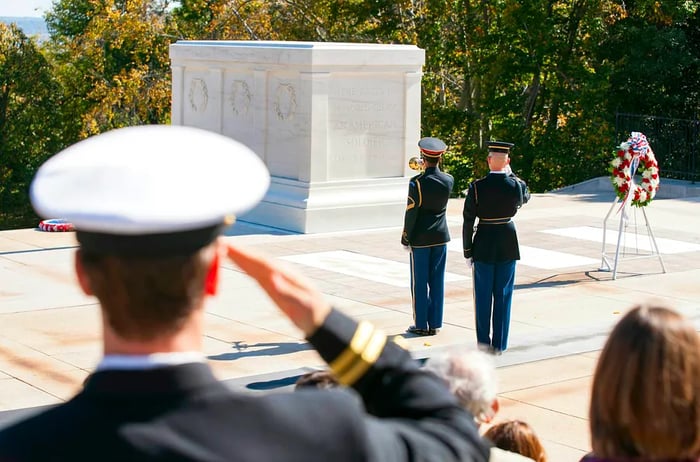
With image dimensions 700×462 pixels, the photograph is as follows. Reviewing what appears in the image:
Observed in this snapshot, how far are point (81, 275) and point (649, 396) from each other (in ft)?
3.55

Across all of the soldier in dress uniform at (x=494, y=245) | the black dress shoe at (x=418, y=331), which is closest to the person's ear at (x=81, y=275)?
the soldier in dress uniform at (x=494, y=245)

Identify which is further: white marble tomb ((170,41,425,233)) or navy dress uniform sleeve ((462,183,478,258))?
white marble tomb ((170,41,425,233))

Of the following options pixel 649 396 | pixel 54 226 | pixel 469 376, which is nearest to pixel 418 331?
pixel 469 376

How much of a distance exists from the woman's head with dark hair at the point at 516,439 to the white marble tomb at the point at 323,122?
10.7m

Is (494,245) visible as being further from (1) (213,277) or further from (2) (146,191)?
(2) (146,191)

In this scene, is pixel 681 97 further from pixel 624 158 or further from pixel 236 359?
pixel 236 359

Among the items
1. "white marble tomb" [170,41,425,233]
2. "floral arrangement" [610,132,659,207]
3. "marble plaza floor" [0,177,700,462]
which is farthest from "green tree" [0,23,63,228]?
"floral arrangement" [610,132,659,207]

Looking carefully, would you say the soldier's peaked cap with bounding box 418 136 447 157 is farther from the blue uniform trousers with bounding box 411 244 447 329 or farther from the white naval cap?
the white naval cap

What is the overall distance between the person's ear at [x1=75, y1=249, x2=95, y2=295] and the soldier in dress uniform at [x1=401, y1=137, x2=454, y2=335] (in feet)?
25.0

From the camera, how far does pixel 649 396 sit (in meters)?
2.20

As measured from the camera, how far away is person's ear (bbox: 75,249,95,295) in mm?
1695

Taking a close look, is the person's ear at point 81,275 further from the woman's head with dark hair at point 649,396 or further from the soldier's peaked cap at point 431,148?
the soldier's peaked cap at point 431,148

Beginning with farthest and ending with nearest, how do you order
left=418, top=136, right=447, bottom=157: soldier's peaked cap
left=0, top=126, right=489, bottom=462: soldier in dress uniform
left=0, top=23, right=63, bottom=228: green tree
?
left=0, top=23, right=63, bottom=228: green tree
left=418, top=136, right=447, bottom=157: soldier's peaked cap
left=0, top=126, right=489, bottom=462: soldier in dress uniform

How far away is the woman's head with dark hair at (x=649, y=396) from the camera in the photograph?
2.21 metres
